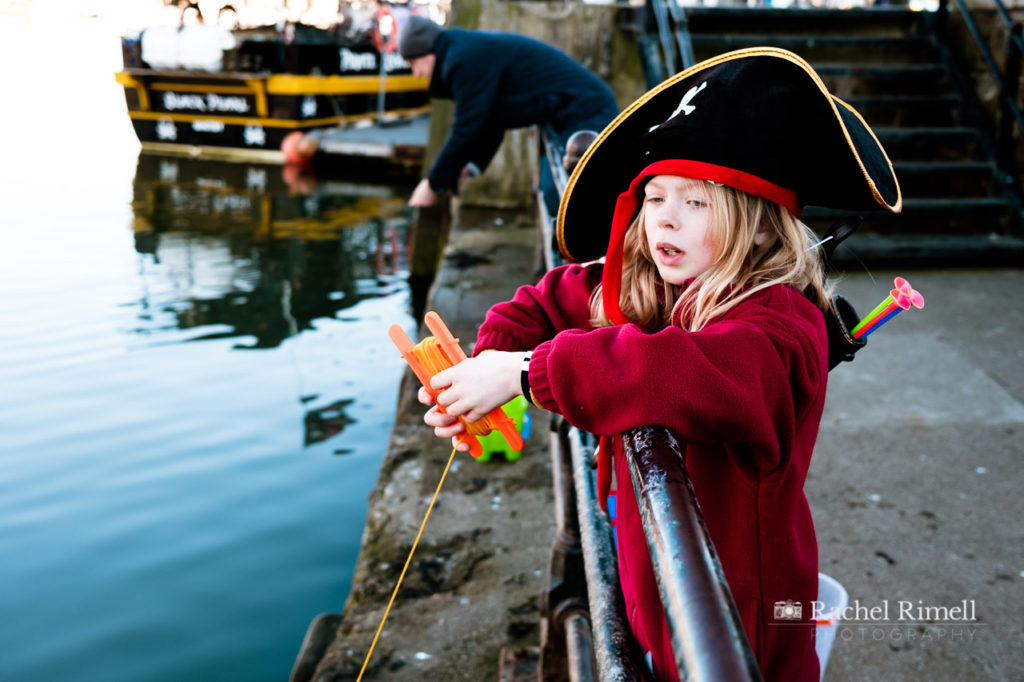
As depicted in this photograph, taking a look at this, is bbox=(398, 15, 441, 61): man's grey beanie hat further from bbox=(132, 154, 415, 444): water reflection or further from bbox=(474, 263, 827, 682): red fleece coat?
bbox=(474, 263, 827, 682): red fleece coat

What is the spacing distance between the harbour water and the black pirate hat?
10.2 ft

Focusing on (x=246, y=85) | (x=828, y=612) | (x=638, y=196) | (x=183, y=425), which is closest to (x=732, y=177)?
(x=638, y=196)

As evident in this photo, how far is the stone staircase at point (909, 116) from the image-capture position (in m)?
5.38

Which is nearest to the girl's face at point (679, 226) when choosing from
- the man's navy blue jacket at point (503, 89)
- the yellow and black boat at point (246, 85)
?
the man's navy blue jacket at point (503, 89)

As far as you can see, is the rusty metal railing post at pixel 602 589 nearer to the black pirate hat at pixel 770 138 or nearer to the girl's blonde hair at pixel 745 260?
the girl's blonde hair at pixel 745 260

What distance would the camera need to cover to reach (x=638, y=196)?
156 centimetres

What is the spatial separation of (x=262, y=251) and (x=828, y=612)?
31.6 feet

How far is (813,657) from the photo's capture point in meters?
1.47

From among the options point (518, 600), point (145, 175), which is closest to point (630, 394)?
point (518, 600)

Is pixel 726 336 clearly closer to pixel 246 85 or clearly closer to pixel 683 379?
pixel 683 379

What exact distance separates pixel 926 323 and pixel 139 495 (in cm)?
448

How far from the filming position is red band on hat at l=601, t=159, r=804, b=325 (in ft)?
4.44

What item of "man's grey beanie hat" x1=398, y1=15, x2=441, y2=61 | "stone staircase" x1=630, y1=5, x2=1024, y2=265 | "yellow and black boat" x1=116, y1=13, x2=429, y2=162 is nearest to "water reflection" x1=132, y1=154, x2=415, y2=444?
"yellow and black boat" x1=116, y1=13, x2=429, y2=162

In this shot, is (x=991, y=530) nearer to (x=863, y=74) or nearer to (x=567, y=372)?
(x=567, y=372)
